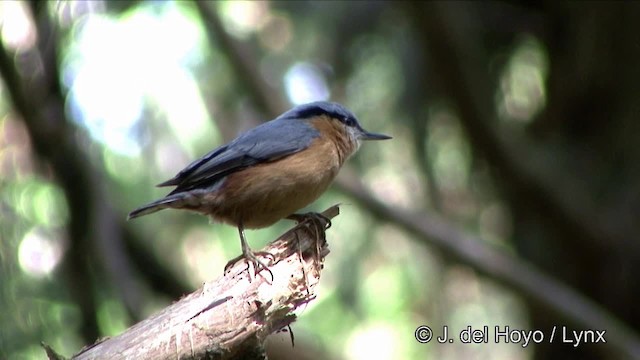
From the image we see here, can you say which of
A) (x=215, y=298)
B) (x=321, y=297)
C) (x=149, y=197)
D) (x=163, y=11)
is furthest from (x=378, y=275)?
(x=215, y=298)

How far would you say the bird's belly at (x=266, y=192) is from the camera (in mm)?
3188

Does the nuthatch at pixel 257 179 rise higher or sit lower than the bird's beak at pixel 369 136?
lower

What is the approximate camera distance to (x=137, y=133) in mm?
5000

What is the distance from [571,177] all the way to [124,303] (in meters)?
2.69

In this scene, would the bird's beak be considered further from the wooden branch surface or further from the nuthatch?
the wooden branch surface

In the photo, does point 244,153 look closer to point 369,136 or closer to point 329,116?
point 329,116

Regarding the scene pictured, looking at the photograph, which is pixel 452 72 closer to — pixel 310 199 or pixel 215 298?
pixel 310 199

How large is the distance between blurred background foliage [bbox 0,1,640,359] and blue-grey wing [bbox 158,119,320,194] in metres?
0.81

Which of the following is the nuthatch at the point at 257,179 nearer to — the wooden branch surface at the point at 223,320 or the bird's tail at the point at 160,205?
the bird's tail at the point at 160,205

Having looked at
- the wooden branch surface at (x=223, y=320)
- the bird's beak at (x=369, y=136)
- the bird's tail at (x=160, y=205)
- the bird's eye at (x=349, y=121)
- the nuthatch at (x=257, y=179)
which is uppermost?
the bird's eye at (x=349, y=121)
